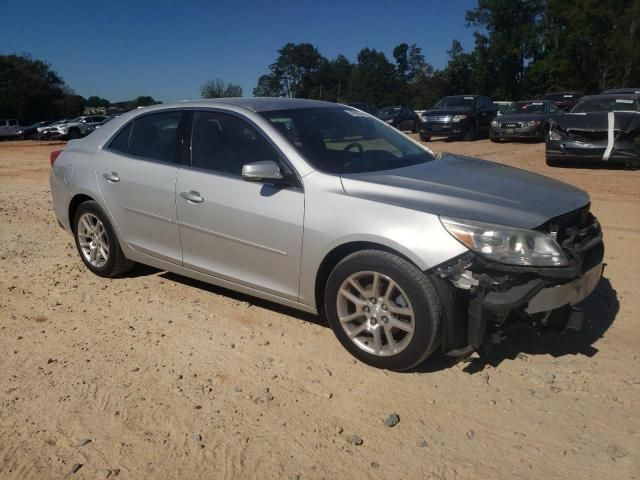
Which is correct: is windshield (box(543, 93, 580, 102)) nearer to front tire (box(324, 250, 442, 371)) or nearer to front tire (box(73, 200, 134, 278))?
front tire (box(73, 200, 134, 278))

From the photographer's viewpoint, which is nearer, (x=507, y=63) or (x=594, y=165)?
(x=594, y=165)

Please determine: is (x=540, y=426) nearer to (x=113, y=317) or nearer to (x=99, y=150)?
(x=113, y=317)

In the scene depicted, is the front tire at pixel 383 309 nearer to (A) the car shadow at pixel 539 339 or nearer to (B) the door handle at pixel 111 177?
(A) the car shadow at pixel 539 339

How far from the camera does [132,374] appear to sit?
135 inches

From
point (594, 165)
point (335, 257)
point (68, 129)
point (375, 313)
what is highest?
point (335, 257)

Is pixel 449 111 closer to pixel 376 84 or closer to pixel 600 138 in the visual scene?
pixel 600 138

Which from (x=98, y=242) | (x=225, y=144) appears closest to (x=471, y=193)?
(x=225, y=144)

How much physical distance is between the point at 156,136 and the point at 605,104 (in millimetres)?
11999

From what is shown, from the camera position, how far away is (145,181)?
445 centimetres

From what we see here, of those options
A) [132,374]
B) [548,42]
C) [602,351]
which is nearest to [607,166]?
[602,351]

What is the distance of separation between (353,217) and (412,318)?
26.7 inches

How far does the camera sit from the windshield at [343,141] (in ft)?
12.7

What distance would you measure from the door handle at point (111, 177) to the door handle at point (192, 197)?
835 mm

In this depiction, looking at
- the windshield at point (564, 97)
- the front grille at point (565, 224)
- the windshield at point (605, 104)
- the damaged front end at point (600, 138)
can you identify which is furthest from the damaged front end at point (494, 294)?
the windshield at point (564, 97)
